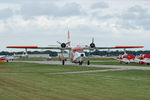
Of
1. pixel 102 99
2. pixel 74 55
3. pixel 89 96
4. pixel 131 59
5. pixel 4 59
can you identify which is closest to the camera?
pixel 102 99

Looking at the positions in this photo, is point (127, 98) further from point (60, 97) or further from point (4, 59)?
point (4, 59)

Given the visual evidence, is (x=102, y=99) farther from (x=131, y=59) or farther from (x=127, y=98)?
(x=131, y=59)

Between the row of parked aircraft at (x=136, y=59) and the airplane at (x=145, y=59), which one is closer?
the airplane at (x=145, y=59)

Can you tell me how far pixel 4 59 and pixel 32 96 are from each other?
6497 cm

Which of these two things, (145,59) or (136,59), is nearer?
(145,59)

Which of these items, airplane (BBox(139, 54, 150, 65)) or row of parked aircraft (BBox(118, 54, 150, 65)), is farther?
row of parked aircraft (BBox(118, 54, 150, 65))

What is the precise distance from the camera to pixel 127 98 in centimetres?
1149

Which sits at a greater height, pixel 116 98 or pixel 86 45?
pixel 86 45

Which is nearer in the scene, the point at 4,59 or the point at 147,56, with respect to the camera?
the point at 147,56

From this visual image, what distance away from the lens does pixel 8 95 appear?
39.5ft

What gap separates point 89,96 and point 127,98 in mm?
1738

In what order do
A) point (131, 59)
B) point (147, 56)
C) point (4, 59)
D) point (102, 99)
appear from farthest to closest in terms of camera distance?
point (4, 59) < point (131, 59) < point (147, 56) < point (102, 99)

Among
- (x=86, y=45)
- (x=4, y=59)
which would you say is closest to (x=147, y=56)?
(x=86, y=45)

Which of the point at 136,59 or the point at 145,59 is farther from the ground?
the point at 145,59
